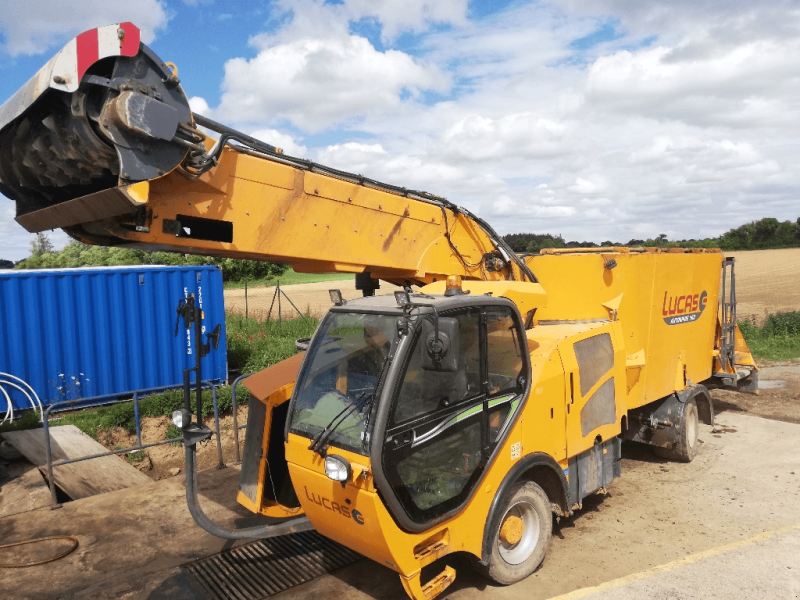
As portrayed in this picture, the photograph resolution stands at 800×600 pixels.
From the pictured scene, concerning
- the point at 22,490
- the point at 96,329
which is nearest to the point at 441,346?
the point at 22,490

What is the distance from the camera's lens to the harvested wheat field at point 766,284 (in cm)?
2370

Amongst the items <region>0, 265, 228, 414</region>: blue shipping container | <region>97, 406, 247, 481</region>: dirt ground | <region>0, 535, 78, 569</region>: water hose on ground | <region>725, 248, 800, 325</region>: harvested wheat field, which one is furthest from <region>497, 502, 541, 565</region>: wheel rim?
<region>725, 248, 800, 325</region>: harvested wheat field

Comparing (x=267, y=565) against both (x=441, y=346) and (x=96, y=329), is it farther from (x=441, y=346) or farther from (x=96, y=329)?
(x=96, y=329)

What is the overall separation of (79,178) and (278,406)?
2.27 m

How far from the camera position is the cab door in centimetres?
356

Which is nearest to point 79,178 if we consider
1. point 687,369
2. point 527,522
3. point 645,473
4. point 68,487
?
point 527,522

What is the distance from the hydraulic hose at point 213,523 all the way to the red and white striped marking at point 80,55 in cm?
234

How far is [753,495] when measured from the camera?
6152 millimetres

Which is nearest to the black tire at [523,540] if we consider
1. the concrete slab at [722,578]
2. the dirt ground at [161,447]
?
the concrete slab at [722,578]

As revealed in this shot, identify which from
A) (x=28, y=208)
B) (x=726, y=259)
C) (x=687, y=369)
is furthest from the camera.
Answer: (x=726, y=259)

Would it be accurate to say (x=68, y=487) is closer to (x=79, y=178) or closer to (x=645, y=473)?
(x=79, y=178)

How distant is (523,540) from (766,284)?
36.2 meters

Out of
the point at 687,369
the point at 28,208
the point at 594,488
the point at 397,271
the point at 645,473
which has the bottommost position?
the point at 645,473

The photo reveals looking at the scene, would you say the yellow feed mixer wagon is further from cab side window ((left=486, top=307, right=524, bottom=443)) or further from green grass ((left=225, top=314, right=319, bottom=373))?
green grass ((left=225, top=314, right=319, bottom=373))
